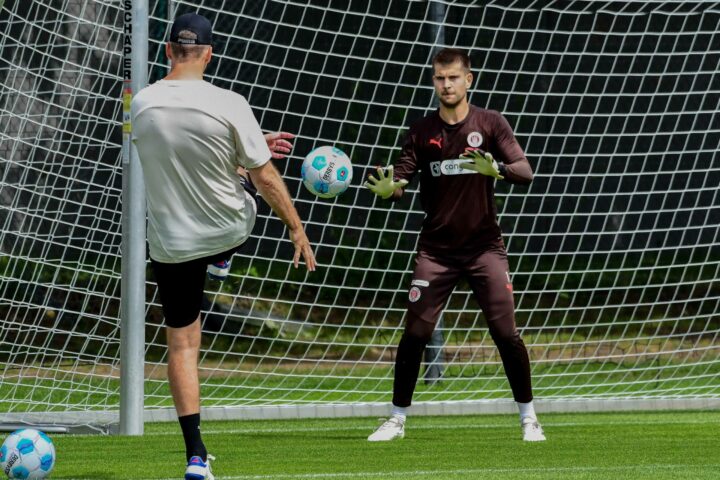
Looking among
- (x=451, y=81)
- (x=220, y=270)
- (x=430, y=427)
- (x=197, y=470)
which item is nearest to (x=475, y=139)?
(x=451, y=81)

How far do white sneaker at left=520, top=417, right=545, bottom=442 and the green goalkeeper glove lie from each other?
3.96 ft

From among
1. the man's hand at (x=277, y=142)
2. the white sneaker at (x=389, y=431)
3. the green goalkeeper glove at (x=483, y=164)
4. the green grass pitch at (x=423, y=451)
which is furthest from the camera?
the white sneaker at (x=389, y=431)

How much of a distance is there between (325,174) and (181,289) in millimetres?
1503

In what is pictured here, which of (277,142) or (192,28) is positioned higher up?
(192,28)

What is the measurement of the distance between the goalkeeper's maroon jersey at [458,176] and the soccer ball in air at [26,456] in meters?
2.58

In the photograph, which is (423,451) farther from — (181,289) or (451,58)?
(451,58)

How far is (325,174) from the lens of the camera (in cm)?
662

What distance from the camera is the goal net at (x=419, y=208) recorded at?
30.3 feet

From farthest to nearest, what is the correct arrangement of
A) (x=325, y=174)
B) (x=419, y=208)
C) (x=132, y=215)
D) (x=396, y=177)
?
(x=419, y=208)
(x=132, y=215)
(x=396, y=177)
(x=325, y=174)

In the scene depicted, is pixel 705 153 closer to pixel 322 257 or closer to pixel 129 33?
pixel 322 257

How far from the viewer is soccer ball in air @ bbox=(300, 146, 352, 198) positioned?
6629mm

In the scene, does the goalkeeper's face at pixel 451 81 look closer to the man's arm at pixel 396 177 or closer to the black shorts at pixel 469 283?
the man's arm at pixel 396 177

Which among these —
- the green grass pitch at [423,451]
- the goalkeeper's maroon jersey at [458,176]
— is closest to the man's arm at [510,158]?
the goalkeeper's maroon jersey at [458,176]

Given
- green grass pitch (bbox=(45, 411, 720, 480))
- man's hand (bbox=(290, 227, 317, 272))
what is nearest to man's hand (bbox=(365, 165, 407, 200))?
green grass pitch (bbox=(45, 411, 720, 480))
